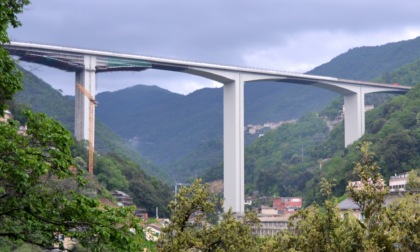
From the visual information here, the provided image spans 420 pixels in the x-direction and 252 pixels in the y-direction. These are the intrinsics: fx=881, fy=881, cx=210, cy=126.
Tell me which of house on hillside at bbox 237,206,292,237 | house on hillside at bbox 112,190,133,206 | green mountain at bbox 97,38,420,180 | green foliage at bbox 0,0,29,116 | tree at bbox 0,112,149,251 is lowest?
house on hillside at bbox 237,206,292,237

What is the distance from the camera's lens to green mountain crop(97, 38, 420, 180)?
157375 millimetres

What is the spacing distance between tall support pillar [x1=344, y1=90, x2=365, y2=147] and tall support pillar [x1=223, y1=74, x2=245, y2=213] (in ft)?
40.9

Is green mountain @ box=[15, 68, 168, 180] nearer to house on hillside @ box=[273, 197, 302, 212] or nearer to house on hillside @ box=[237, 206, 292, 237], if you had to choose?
house on hillside @ box=[273, 197, 302, 212]

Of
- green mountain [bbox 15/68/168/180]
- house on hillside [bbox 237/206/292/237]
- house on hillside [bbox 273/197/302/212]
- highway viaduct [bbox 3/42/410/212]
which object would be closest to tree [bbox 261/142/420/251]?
highway viaduct [bbox 3/42/410/212]

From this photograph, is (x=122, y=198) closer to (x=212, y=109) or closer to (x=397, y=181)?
(x=397, y=181)

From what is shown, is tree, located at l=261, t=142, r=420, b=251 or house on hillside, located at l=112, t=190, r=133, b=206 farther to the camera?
house on hillside, located at l=112, t=190, r=133, b=206

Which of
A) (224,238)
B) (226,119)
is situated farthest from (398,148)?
(224,238)

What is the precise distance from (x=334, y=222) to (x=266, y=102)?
167 meters

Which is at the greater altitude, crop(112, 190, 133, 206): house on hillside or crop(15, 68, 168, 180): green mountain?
crop(15, 68, 168, 180): green mountain

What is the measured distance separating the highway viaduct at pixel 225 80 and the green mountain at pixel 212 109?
75.7 m

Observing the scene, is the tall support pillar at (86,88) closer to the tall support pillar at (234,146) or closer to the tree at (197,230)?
the tall support pillar at (234,146)

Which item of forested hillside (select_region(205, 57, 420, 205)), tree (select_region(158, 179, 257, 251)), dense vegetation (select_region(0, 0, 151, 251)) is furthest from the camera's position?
forested hillside (select_region(205, 57, 420, 205))

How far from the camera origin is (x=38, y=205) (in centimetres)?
721

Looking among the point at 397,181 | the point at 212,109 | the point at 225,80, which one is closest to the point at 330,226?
the point at 397,181
